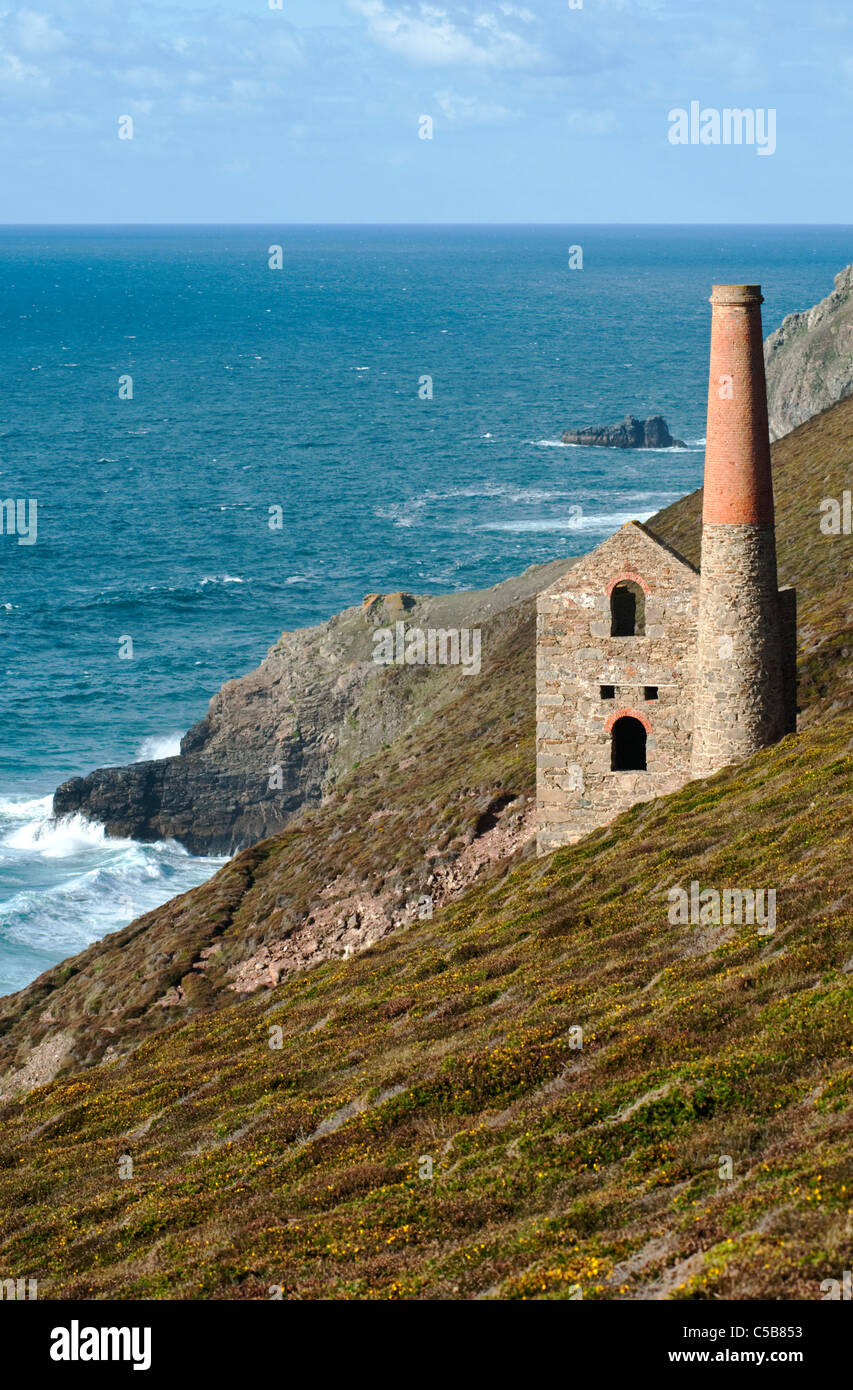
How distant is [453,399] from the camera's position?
650 feet

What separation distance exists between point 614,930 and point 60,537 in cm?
11010

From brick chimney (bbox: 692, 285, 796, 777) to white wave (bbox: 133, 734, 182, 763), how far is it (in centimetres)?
4945

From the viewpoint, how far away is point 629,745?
37344mm

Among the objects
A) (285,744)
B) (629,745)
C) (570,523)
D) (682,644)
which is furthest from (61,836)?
(570,523)

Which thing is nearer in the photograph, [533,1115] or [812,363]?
[533,1115]

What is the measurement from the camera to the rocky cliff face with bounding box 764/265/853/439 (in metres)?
96.7

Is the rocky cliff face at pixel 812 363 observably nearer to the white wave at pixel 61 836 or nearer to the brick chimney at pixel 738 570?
the white wave at pixel 61 836

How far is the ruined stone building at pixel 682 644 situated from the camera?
32.4m

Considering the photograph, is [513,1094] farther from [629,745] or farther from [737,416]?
[629,745]

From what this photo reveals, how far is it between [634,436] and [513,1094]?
139 m

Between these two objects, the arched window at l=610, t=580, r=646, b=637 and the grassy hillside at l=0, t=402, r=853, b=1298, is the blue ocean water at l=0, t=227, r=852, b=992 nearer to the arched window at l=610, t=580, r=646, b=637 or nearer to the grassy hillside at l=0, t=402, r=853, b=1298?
the grassy hillside at l=0, t=402, r=853, b=1298

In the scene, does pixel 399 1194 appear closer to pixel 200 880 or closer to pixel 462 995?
pixel 462 995

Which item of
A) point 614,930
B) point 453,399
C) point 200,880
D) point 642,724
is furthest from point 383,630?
point 453,399

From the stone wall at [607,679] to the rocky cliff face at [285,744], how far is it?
30.9 m
